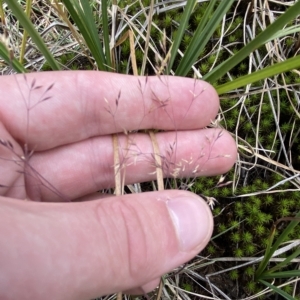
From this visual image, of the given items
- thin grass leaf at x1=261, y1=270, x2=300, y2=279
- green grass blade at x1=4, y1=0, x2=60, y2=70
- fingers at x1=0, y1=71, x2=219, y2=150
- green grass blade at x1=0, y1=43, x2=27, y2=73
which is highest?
green grass blade at x1=4, y1=0, x2=60, y2=70

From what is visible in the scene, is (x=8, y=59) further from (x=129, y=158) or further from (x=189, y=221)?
(x=189, y=221)

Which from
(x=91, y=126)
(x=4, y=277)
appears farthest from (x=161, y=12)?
(x=4, y=277)

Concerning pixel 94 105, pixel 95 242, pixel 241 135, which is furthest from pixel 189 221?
pixel 241 135

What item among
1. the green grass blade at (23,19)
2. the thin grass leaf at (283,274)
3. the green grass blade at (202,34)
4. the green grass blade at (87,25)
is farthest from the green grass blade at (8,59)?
the thin grass leaf at (283,274)

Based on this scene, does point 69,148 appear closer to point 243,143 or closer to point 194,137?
point 194,137

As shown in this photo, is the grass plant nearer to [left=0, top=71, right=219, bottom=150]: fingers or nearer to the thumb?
[left=0, top=71, right=219, bottom=150]: fingers

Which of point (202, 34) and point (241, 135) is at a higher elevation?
point (202, 34)

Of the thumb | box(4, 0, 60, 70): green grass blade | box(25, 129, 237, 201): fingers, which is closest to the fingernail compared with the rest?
the thumb
